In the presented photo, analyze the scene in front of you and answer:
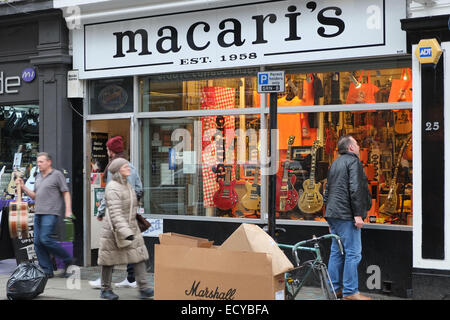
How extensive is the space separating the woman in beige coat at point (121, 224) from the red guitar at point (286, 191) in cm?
247

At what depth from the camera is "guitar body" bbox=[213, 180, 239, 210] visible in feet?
31.4

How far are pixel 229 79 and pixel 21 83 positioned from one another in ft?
12.7

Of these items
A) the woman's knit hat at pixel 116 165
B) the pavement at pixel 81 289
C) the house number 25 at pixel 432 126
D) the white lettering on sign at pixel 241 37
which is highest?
the white lettering on sign at pixel 241 37

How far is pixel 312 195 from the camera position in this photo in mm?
8930

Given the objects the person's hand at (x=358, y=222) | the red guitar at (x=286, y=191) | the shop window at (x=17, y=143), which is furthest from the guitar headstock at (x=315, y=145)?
the shop window at (x=17, y=143)

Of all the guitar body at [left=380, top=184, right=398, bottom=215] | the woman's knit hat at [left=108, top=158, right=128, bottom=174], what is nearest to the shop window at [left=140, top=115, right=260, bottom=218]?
the guitar body at [left=380, top=184, right=398, bottom=215]

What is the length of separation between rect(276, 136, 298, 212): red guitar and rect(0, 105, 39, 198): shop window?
439 cm

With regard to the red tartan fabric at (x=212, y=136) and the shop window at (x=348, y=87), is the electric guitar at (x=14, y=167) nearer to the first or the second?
the red tartan fabric at (x=212, y=136)

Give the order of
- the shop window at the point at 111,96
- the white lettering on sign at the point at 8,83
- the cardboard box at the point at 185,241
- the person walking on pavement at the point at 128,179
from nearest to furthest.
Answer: the cardboard box at the point at 185,241 < the person walking on pavement at the point at 128,179 < the shop window at the point at 111,96 < the white lettering on sign at the point at 8,83

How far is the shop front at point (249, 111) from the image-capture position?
8.24m

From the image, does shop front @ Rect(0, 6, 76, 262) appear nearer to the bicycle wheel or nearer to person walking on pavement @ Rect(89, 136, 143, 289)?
person walking on pavement @ Rect(89, 136, 143, 289)

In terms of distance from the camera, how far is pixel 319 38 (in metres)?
8.56

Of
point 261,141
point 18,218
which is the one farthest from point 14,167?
point 261,141
